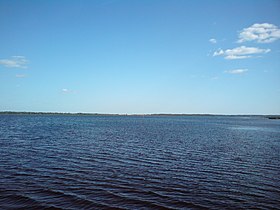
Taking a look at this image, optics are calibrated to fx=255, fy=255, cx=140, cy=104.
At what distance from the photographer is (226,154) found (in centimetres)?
2681

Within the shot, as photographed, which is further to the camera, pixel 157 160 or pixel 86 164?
pixel 157 160

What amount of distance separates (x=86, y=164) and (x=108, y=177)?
14.8 ft

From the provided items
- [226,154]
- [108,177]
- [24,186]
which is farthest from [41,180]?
[226,154]

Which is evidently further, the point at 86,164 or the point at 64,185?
the point at 86,164

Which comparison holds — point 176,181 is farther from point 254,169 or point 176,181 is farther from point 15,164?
point 15,164

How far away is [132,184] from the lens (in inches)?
603

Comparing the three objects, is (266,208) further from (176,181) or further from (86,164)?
(86,164)

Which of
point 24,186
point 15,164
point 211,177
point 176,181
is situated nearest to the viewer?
point 24,186

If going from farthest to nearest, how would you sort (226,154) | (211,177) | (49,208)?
1. (226,154)
2. (211,177)
3. (49,208)

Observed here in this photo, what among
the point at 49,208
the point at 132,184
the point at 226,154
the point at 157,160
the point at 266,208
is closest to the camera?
the point at 49,208

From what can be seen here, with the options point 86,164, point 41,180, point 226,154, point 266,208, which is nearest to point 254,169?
point 226,154

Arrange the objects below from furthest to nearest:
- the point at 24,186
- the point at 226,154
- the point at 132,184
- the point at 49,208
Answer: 1. the point at 226,154
2. the point at 132,184
3. the point at 24,186
4. the point at 49,208

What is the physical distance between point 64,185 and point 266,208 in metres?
10.7

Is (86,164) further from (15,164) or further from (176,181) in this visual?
(176,181)
